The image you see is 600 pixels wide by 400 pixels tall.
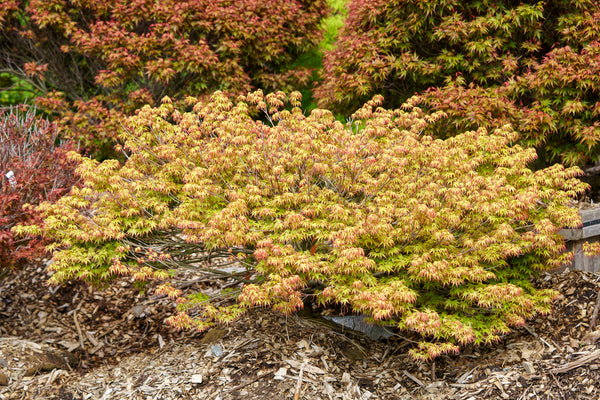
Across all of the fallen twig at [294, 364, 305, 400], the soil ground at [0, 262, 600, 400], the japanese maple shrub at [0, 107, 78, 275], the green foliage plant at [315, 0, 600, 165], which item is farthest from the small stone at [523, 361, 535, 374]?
the japanese maple shrub at [0, 107, 78, 275]

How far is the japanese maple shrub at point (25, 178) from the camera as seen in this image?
20.2 ft

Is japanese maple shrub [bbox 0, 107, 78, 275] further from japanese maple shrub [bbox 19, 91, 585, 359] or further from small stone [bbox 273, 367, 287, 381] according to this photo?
small stone [bbox 273, 367, 287, 381]

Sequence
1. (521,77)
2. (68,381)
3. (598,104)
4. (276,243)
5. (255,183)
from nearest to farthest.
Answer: (276,243), (255,183), (68,381), (598,104), (521,77)

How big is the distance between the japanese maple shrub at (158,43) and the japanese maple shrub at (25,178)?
9.20 feet

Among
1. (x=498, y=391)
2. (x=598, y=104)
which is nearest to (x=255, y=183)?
(x=498, y=391)

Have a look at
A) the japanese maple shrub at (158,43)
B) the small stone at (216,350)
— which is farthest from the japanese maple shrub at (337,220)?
the japanese maple shrub at (158,43)

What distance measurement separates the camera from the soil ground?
5.39 metres

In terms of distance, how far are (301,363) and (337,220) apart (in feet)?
5.80

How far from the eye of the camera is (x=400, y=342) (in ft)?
21.5

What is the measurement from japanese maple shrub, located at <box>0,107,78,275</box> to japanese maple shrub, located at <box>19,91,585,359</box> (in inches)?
32.4

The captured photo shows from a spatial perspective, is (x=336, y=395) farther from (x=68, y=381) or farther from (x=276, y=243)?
(x=68, y=381)

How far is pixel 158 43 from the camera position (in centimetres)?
978

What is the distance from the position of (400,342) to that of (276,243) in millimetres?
2506

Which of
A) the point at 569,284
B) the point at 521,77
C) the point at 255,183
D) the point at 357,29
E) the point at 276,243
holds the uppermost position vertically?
the point at 357,29
